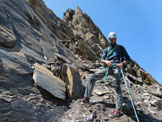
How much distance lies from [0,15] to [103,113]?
6.71 meters

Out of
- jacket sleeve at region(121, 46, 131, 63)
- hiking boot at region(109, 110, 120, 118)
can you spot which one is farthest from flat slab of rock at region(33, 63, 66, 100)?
Result: jacket sleeve at region(121, 46, 131, 63)

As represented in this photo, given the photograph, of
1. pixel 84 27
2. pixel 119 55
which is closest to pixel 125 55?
pixel 119 55

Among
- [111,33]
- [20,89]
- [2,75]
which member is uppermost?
[111,33]

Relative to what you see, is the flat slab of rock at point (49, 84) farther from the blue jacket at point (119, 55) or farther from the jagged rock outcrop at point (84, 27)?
the jagged rock outcrop at point (84, 27)

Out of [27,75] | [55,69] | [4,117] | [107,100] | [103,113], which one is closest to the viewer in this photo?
[4,117]

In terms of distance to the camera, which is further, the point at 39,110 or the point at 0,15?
the point at 0,15

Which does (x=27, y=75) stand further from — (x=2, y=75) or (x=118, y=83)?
(x=118, y=83)

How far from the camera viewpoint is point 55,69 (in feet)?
23.9

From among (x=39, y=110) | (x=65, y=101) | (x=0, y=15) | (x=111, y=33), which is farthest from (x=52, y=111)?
(x=0, y=15)

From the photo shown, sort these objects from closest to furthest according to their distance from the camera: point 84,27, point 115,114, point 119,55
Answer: point 115,114 < point 119,55 < point 84,27

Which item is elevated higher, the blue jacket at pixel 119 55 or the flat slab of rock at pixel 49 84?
the blue jacket at pixel 119 55

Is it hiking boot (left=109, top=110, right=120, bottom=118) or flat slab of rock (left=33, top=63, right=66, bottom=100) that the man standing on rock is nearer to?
hiking boot (left=109, top=110, right=120, bottom=118)

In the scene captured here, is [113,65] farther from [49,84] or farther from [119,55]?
[49,84]

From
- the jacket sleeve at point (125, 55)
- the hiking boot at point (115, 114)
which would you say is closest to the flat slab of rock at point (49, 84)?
the hiking boot at point (115, 114)
